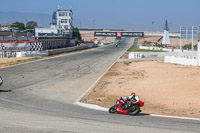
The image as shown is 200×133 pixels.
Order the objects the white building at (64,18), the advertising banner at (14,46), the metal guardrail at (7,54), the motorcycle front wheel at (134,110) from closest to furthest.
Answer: the motorcycle front wheel at (134,110)
the metal guardrail at (7,54)
the advertising banner at (14,46)
the white building at (64,18)

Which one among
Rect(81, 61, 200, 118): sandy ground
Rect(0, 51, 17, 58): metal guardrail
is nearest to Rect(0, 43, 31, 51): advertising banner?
Rect(0, 51, 17, 58): metal guardrail

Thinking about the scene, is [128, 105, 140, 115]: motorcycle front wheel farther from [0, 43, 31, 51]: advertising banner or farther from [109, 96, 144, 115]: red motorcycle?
[0, 43, 31, 51]: advertising banner

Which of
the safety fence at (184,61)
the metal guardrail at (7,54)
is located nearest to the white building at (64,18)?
the metal guardrail at (7,54)

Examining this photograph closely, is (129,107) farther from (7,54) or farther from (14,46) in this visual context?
(14,46)

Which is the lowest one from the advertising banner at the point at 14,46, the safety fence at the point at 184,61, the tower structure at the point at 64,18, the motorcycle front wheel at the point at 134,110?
the motorcycle front wheel at the point at 134,110

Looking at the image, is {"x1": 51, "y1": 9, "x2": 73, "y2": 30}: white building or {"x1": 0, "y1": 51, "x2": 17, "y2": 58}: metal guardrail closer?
{"x1": 0, "y1": 51, "x2": 17, "y2": 58}: metal guardrail

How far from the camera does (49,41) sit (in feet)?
228

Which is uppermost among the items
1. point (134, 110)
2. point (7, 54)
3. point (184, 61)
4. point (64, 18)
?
point (64, 18)

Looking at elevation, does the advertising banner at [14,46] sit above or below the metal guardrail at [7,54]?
above

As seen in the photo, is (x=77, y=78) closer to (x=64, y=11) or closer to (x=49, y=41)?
(x=49, y=41)

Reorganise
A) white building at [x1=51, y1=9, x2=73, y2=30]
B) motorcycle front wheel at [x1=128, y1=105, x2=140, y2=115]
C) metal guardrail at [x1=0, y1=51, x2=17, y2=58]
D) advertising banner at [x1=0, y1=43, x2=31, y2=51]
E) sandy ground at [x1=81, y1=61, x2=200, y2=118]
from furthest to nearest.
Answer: white building at [x1=51, y1=9, x2=73, y2=30] → advertising banner at [x1=0, y1=43, x2=31, y2=51] → metal guardrail at [x1=0, y1=51, x2=17, y2=58] → sandy ground at [x1=81, y1=61, x2=200, y2=118] → motorcycle front wheel at [x1=128, y1=105, x2=140, y2=115]

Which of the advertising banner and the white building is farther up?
the white building

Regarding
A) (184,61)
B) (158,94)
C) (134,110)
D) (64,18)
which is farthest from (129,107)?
(64,18)

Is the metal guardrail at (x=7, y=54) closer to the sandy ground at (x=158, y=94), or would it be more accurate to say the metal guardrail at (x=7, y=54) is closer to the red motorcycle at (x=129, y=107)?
the sandy ground at (x=158, y=94)
